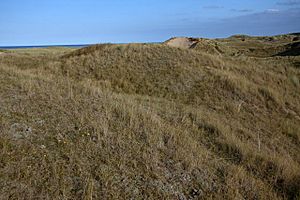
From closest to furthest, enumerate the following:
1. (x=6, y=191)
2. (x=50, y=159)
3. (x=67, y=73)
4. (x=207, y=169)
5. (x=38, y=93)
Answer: (x=6, y=191)
(x=50, y=159)
(x=207, y=169)
(x=38, y=93)
(x=67, y=73)

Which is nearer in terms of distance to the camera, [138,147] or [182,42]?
[138,147]

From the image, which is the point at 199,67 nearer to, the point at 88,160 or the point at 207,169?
the point at 207,169

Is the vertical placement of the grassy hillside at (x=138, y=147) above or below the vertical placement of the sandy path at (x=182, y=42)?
below

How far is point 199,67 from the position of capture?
46.8ft

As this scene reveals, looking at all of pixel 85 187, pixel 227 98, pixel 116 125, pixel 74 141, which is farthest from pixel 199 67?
pixel 85 187

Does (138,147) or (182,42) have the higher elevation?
(182,42)

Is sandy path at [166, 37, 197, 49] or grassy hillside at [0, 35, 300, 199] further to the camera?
sandy path at [166, 37, 197, 49]

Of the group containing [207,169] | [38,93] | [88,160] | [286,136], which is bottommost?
[286,136]

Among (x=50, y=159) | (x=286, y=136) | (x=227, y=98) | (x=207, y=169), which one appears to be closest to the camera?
(x=50, y=159)

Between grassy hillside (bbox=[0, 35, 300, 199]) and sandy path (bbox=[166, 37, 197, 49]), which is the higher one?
sandy path (bbox=[166, 37, 197, 49])

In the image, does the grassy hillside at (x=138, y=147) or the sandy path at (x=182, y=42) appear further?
the sandy path at (x=182, y=42)

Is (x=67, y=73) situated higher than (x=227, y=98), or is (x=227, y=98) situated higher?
(x=67, y=73)

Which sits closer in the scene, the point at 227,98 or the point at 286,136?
the point at 286,136

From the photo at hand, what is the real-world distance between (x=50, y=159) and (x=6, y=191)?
35.3 inches
